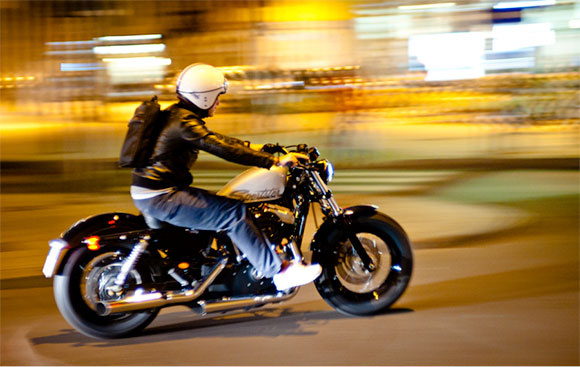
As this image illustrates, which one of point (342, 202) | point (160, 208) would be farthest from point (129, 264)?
point (342, 202)

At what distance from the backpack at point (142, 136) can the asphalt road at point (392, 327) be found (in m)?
1.18

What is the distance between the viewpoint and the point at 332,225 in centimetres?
453

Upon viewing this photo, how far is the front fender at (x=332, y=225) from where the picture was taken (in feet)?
14.9

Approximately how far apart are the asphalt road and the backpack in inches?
46.3

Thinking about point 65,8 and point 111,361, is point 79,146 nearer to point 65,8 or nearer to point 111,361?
point 65,8

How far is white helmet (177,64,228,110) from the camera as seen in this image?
13.8ft

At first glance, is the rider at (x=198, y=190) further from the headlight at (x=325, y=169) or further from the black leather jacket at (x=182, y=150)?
the headlight at (x=325, y=169)

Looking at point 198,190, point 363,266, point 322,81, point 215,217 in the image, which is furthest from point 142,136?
point 322,81

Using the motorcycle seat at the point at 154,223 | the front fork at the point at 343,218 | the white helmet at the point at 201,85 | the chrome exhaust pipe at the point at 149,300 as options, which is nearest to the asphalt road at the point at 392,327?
the chrome exhaust pipe at the point at 149,300

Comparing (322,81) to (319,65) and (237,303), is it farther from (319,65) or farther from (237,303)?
(237,303)

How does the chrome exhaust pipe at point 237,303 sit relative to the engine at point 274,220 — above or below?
below

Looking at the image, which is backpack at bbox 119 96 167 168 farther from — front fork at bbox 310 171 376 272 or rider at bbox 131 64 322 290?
front fork at bbox 310 171 376 272

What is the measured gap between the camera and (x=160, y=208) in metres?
4.17

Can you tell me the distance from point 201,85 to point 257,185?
2.41 ft
